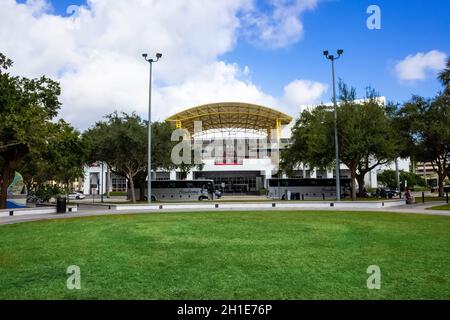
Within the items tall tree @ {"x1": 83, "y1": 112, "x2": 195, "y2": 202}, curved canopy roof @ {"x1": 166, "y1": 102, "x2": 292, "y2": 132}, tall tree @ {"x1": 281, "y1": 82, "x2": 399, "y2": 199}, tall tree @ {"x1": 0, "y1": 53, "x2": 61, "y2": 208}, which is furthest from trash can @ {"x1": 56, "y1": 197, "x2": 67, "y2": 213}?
curved canopy roof @ {"x1": 166, "y1": 102, "x2": 292, "y2": 132}

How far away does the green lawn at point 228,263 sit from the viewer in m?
6.04

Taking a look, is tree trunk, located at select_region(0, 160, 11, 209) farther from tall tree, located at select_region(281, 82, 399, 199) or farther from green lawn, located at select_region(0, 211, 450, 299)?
tall tree, located at select_region(281, 82, 399, 199)

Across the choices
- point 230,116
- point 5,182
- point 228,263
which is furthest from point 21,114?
point 230,116

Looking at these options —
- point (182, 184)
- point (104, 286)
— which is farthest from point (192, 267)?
point (182, 184)

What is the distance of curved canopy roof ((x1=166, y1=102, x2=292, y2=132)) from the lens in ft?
216

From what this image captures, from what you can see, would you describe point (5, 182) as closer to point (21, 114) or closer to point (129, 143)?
point (21, 114)

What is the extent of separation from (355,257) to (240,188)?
220ft

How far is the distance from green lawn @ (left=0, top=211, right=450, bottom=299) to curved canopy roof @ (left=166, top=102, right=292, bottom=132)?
53.4 meters

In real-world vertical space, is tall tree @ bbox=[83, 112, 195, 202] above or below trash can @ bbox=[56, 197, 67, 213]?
above

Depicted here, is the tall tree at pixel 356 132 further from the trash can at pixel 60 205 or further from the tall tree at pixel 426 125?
A: the trash can at pixel 60 205

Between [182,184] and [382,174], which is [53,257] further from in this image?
[382,174]

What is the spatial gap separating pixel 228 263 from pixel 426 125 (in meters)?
37.0

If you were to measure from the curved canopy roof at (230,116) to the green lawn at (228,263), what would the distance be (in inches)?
2102

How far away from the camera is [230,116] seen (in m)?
70.0
